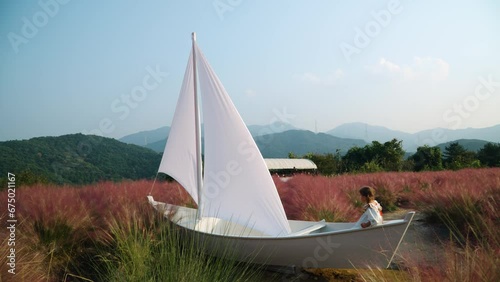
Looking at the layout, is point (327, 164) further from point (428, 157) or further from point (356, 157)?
point (428, 157)

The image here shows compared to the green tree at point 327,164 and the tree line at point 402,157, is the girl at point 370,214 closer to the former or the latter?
the tree line at point 402,157

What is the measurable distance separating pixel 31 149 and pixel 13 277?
48945mm

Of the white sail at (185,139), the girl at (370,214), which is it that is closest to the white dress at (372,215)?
the girl at (370,214)

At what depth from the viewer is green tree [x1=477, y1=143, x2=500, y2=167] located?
3379 cm

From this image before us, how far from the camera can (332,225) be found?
588 centimetres

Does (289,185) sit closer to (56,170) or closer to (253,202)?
(253,202)

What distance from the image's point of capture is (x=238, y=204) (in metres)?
5.73

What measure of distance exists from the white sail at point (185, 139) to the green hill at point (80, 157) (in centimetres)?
3029

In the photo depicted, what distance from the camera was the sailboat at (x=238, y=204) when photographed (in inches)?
183

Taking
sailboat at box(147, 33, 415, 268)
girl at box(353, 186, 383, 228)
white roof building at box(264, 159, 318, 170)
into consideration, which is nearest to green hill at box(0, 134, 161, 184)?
white roof building at box(264, 159, 318, 170)

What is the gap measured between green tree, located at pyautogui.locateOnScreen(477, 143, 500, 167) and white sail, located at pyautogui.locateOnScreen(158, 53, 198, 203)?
3550 centimetres

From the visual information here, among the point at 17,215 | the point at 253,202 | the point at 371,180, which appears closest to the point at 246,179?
the point at 253,202

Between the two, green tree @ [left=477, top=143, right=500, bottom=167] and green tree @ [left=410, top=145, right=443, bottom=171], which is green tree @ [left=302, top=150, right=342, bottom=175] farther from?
green tree @ [left=477, top=143, right=500, bottom=167]

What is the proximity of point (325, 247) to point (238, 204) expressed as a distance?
1608 mm
